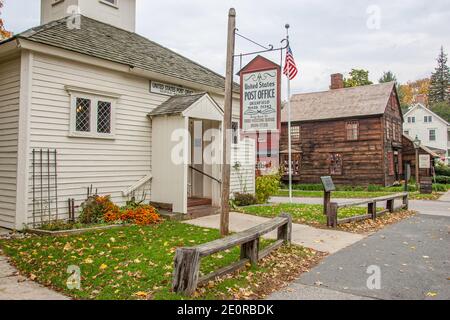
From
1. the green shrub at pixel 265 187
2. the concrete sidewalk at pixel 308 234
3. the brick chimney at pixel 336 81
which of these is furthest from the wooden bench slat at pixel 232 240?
the brick chimney at pixel 336 81

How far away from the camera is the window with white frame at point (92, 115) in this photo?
30.5 ft

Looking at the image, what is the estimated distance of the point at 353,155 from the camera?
89.7 feet

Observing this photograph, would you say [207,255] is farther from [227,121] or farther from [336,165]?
[336,165]

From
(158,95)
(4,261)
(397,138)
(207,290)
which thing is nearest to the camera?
(207,290)

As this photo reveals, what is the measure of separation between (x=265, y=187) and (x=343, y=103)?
1721cm

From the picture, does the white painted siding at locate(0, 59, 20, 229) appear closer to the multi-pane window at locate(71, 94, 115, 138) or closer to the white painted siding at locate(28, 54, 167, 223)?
the white painted siding at locate(28, 54, 167, 223)

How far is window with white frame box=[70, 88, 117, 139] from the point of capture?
930 centimetres

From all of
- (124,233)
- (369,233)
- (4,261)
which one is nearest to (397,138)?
(369,233)

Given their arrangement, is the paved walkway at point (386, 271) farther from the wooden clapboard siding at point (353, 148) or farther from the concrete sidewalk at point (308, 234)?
the wooden clapboard siding at point (353, 148)

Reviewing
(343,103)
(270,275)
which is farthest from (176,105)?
(343,103)

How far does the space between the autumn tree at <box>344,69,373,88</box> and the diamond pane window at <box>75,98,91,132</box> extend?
148ft

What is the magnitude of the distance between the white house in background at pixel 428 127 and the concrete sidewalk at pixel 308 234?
45.3 metres
